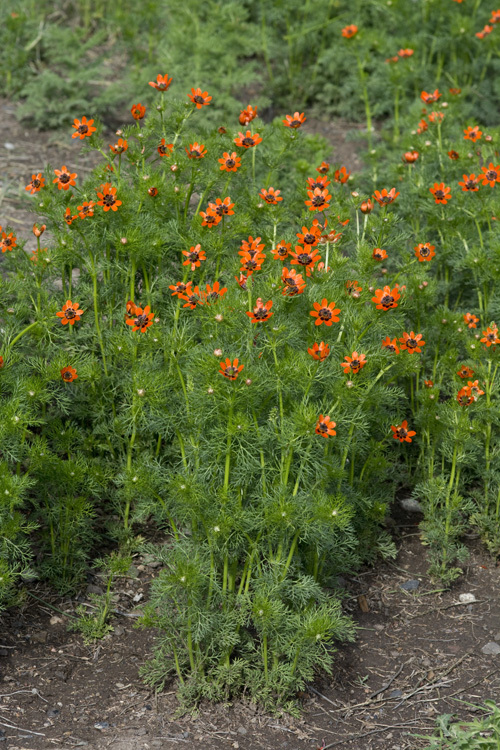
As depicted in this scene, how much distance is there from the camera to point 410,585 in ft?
12.5

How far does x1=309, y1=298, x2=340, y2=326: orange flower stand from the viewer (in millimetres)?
3021

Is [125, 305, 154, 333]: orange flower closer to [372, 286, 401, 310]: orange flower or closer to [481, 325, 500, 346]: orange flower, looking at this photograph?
[372, 286, 401, 310]: orange flower

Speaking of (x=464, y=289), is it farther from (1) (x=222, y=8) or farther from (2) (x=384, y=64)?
(1) (x=222, y=8)

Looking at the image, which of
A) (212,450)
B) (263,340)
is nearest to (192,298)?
(263,340)

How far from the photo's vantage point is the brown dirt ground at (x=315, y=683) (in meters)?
3.00

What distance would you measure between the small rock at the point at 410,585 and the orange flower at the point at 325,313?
136cm

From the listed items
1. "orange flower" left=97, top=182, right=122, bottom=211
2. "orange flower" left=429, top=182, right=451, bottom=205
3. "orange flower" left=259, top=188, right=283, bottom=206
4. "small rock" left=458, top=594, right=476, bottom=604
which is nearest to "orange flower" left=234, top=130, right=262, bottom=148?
"orange flower" left=259, top=188, right=283, bottom=206

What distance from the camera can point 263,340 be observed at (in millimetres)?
3127

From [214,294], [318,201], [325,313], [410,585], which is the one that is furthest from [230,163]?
[410,585]

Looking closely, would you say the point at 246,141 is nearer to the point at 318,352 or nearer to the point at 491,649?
the point at 318,352

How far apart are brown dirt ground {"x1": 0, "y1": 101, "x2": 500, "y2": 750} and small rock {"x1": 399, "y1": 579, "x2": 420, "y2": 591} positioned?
2 cm

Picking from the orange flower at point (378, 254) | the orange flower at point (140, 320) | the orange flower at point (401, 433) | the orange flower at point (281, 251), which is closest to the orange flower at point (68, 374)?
→ the orange flower at point (140, 320)

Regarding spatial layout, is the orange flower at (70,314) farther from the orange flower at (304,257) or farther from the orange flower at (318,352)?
the orange flower at (318,352)

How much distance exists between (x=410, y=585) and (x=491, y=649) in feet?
1.52
